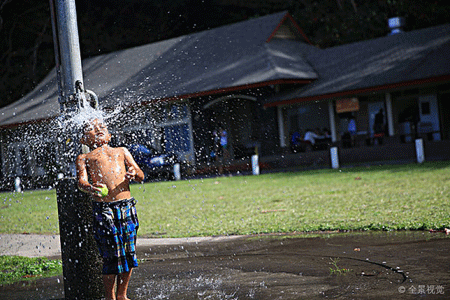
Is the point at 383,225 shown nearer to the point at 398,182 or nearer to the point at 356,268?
the point at 356,268

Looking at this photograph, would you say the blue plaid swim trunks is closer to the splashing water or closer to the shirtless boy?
the shirtless boy

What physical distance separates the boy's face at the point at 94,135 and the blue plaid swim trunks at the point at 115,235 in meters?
0.54

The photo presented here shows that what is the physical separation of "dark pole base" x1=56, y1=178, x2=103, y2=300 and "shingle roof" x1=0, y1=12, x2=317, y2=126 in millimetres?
19228

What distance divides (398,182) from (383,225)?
18.8 feet

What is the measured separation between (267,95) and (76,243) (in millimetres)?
21527

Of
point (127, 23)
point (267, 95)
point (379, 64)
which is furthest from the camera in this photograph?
point (127, 23)

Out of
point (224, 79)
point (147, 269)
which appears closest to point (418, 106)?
point (224, 79)

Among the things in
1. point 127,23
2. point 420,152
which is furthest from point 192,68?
point 127,23

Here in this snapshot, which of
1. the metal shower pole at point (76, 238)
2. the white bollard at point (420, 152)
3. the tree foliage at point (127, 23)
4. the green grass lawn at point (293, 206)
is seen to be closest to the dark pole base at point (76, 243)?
the metal shower pole at point (76, 238)

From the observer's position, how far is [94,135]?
5.05 metres

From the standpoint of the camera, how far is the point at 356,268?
5.41 meters

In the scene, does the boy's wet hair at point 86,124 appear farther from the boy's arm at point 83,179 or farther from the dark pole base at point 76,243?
the dark pole base at point 76,243

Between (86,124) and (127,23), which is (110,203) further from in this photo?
(127,23)

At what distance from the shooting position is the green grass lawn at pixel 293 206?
27.7ft
